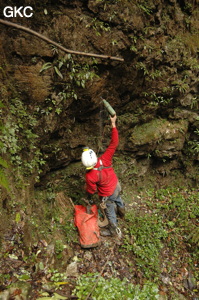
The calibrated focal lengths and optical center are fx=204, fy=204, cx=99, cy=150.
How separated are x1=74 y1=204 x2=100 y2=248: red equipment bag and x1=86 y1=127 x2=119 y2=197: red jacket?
65cm

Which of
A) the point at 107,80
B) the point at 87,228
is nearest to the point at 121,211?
the point at 87,228

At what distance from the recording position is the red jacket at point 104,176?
15.1 ft

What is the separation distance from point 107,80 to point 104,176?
2489 millimetres

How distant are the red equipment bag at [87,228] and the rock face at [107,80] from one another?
150 centimetres

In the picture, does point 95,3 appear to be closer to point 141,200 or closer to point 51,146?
point 51,146

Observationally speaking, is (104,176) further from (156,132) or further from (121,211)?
(156,132)

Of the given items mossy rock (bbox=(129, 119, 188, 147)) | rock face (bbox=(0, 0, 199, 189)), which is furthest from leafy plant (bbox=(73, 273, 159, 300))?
mossy rock (bbox=(129, 119, 188, 147))

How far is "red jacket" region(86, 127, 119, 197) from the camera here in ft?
15.1

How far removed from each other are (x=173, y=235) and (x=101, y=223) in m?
2.23

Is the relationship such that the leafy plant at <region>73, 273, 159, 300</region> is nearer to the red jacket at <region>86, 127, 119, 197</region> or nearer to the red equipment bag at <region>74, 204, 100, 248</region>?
the red equipment bag at <region>74, 204, 100, 248</region>

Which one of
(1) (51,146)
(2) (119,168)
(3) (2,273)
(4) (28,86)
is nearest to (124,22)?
(4) (28,86)

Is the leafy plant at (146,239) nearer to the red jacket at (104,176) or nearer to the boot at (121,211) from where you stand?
the boot at (121,211)

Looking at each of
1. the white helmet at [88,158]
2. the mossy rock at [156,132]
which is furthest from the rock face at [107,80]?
the white helmet at [88,158]

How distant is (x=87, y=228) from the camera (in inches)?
193
